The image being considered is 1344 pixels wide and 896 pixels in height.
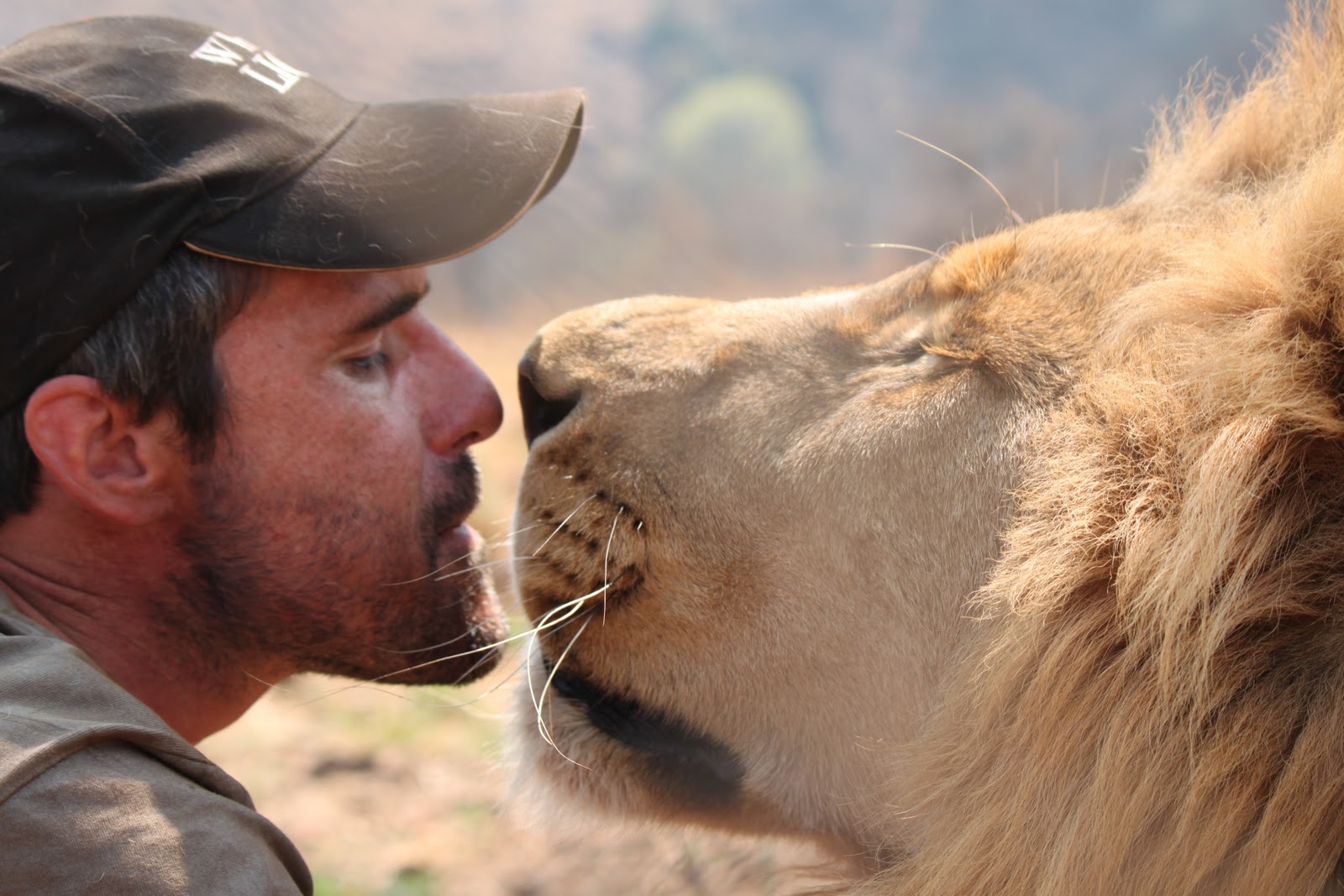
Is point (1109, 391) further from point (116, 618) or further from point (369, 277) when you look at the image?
point (116, 618)

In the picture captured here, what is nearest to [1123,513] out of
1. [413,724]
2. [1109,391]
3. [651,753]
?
[1109,391]

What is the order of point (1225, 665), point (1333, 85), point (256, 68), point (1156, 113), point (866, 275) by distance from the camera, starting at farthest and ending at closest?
point (866, 275) < point (1156, 113) < point (256, 68) < point (1333, 85) < point (1225, 665)

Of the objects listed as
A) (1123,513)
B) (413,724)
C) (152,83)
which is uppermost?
(152,83)

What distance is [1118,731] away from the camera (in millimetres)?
1263

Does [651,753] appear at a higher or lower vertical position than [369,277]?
lower

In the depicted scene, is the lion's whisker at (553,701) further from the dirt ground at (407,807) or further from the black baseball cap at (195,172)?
the black baseball cap at (195,172)

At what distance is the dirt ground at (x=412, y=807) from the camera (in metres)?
2.70

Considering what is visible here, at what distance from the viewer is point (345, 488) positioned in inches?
69.6

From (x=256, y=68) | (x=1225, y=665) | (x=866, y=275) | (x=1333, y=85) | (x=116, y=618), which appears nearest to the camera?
(x=1225, y=665)

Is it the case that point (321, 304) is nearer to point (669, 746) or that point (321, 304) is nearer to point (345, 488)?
point (345, 488)

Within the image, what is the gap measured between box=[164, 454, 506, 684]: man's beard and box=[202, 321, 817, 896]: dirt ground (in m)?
0.21

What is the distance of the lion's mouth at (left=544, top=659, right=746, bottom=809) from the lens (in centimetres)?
161

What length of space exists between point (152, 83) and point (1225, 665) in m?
1.55

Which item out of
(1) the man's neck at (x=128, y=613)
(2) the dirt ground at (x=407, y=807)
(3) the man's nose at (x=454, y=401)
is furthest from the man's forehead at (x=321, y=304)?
(2) the dirt ground at (x=407, y=807)
